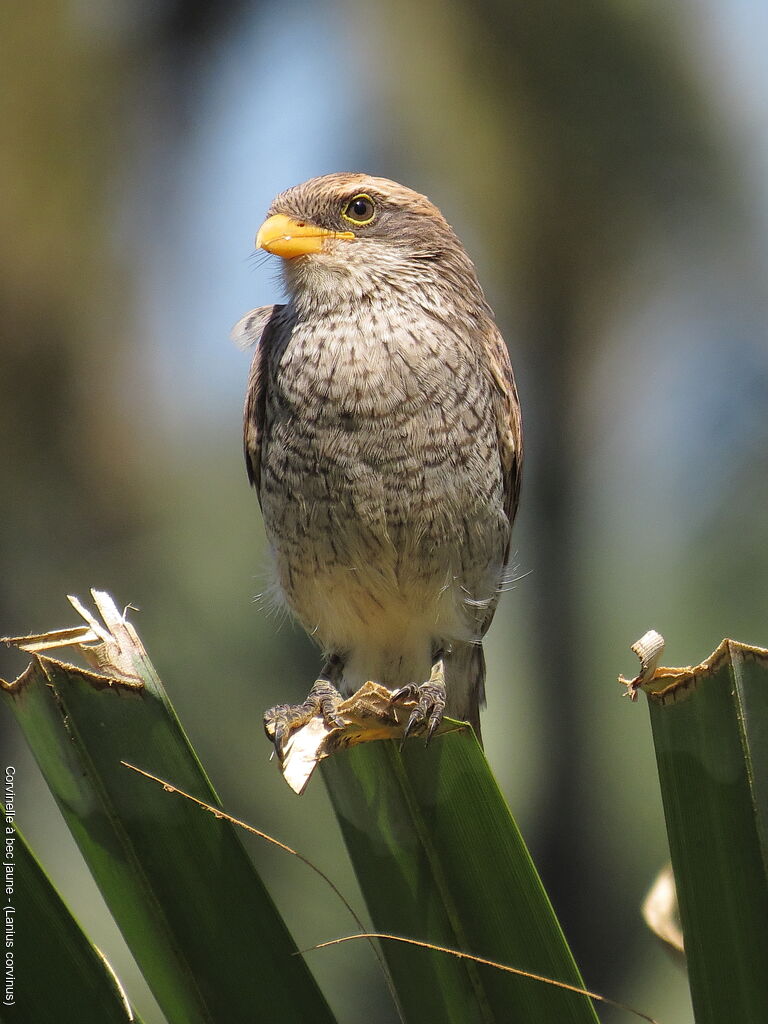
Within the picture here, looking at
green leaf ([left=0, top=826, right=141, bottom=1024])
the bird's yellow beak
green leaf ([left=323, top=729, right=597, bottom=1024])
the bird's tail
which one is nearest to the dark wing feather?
the bird's tail

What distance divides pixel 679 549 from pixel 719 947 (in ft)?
15.6

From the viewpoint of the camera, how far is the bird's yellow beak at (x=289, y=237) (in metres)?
3.47

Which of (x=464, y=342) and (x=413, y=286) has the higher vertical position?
(x=413, y=286)

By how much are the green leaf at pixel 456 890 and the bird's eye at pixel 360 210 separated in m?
2.32

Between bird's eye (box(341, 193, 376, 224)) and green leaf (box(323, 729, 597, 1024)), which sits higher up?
bird's eye (box(341, 193, 376, 224))

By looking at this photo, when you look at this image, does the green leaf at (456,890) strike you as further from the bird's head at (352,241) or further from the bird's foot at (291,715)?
the bird's head at (352,241)

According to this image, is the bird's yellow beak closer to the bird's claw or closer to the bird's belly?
the bird's belly

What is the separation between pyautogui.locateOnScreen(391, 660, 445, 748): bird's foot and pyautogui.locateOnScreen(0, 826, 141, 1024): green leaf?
0.62 m

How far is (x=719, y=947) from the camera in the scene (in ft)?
5.18

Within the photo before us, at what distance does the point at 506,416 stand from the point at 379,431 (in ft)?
2.08

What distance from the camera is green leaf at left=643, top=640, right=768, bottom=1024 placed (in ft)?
4.99

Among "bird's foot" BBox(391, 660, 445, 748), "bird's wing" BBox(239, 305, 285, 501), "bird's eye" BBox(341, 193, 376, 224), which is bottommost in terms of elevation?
"bird's foot" BBox(391, 660, 445, 748)

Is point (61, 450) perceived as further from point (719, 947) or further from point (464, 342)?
point (719, 947)

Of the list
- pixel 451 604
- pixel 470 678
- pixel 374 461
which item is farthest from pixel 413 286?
pixel 470 678
